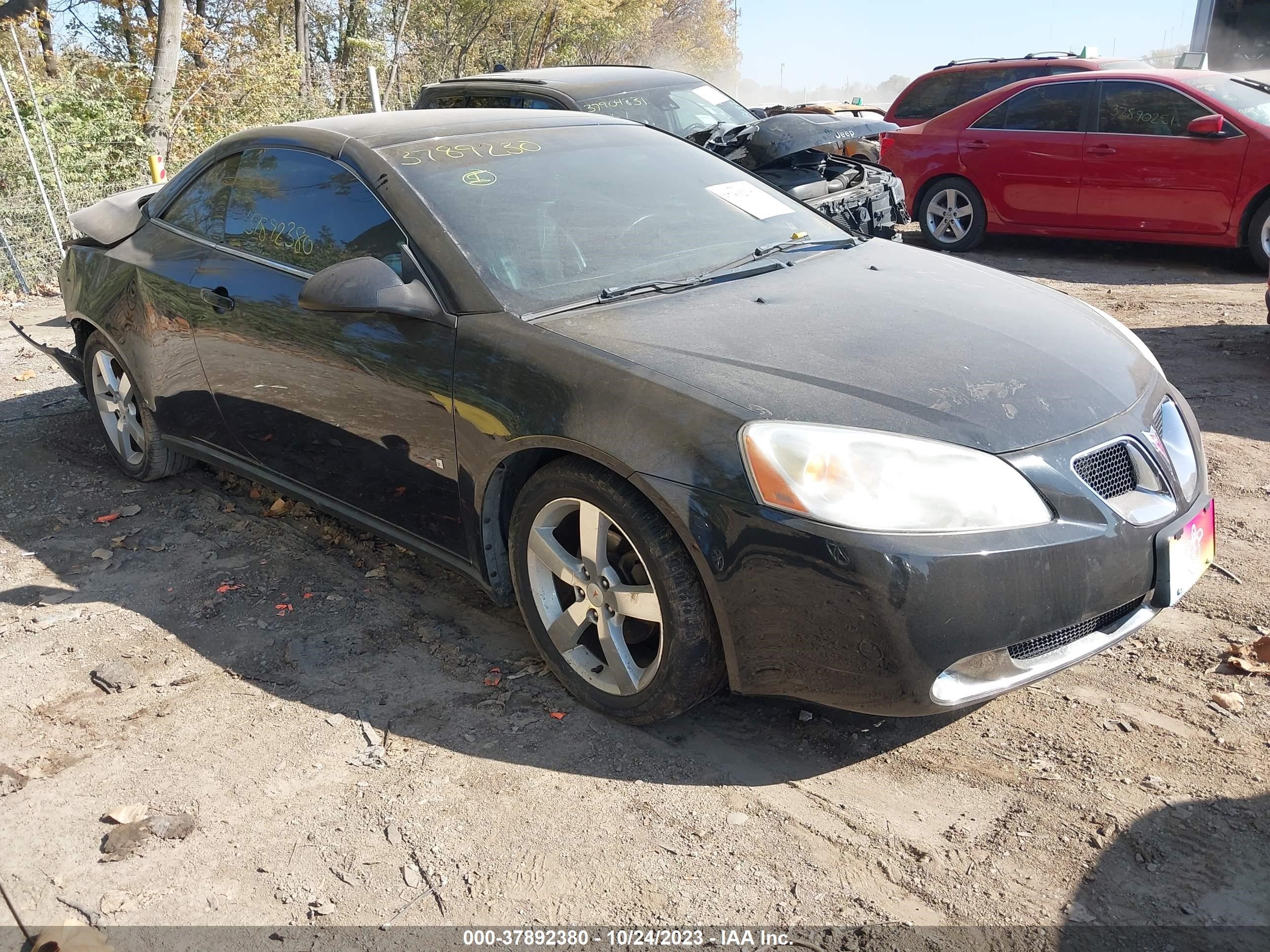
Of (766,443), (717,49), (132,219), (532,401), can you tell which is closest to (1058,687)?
(766,443)

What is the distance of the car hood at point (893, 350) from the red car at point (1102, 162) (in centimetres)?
575

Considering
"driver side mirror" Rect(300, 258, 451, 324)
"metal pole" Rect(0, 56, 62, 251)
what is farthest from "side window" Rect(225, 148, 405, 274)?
"metal pole" Rect(0, 56, 62, 251)

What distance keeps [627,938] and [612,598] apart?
0.92m

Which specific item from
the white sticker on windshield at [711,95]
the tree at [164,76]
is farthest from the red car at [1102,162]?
the tree at [164,76]

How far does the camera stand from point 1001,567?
2.52 m

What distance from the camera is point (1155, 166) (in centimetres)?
852

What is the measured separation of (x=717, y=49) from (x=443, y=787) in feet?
203

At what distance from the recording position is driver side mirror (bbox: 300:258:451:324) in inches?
128

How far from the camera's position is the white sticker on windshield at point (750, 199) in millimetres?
4047

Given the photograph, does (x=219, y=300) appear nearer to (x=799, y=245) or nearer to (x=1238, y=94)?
(x=799, y=245)

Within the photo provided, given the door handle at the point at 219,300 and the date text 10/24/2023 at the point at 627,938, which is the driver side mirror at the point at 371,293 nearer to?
the door handle at the point at 219,300

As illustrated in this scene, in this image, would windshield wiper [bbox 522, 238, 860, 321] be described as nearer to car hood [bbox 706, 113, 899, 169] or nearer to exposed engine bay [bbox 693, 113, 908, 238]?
exposed engine bay [bbox 693, 113, 908, 238]

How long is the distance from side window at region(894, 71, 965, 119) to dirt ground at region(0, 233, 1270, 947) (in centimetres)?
900

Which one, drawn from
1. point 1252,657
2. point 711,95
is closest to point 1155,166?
point 711,95
